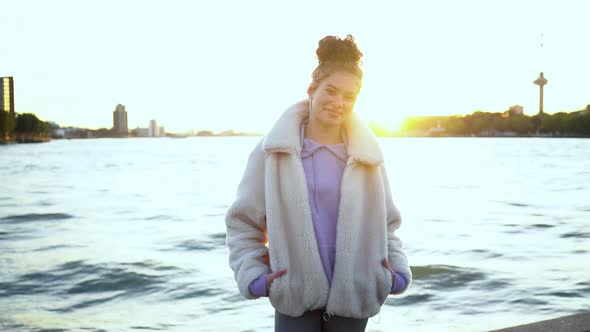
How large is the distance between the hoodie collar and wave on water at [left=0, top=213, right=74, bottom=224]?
20.3 m

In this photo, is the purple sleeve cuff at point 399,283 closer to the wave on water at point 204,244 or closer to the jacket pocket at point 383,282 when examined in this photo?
the jacket pocket at point 383,282

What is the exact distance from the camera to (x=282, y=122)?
2.69 meters

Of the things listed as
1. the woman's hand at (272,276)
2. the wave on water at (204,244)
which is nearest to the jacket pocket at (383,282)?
the woman's hand at (272,276)

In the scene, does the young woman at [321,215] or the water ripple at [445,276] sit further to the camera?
the water ripple at [445,276]

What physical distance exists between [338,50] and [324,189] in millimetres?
549

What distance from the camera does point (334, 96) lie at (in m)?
2.66

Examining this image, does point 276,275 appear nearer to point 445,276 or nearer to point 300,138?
point 300,138

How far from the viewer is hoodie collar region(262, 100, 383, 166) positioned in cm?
259

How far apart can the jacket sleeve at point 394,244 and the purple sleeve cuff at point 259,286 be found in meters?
0.56

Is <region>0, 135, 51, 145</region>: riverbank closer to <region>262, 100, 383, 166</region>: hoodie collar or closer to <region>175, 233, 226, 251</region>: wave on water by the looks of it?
<region>175, 233, 226, 251</region>: wave on water

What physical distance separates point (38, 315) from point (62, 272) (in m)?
3.03

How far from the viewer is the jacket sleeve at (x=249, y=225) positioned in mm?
2650

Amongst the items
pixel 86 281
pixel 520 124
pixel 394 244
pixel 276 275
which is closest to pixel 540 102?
pixel 520 124

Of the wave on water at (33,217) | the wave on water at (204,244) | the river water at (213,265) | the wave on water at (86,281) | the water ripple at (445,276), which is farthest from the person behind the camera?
the wave on water at (33,217)
